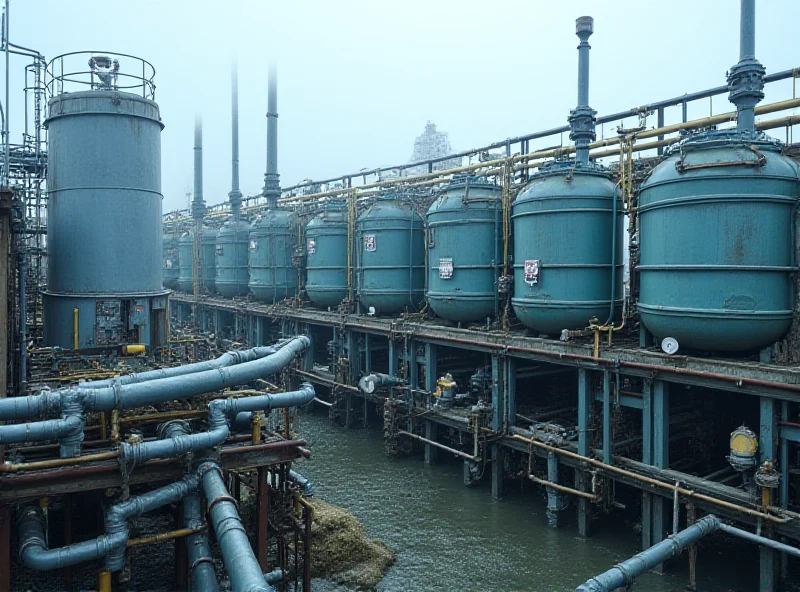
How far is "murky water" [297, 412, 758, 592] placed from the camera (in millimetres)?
13375

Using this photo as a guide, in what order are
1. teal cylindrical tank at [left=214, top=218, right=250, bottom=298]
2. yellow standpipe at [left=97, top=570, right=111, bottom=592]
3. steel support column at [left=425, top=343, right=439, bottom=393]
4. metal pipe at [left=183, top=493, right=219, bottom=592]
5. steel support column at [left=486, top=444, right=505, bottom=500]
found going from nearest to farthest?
yellow standpipe at [left=97, top=570, right=111, bottom=592] → metal pipe at [left=183, top=493, right=219, bottom=592] → steel support column at [left=486, top=444, right=505, bottom=500] → steel support column at [left=425, top=343, right=439, bottom=393] → teal cylindrical tank at [left=214, top=218, right=250, bottom=298]

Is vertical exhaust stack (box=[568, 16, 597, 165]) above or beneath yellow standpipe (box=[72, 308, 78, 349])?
above

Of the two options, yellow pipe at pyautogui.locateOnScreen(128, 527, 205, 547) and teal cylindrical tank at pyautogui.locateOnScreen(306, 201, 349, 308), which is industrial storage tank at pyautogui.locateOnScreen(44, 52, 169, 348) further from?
teal cylindrical tank at pyautogui.locateOnScreen(306, 201, 349, 308)

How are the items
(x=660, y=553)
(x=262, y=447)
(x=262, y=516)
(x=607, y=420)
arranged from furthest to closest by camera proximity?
(x=607, y=420) < (x=660, y=553) < (x=262, y=516) < (x=262, y=447)

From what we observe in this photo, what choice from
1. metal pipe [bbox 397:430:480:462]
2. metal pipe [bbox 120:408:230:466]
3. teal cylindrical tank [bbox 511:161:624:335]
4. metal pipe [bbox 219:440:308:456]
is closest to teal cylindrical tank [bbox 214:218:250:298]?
metal pipe [bbox 397:430:480:462]

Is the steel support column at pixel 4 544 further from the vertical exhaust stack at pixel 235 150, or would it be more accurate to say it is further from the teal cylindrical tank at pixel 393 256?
the vertical exhaust stack at pixel 235 150

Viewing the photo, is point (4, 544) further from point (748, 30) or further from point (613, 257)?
point (748, 30)

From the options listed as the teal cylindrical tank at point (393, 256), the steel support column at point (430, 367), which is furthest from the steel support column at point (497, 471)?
the teal cylindrical tank at point (393, 256)

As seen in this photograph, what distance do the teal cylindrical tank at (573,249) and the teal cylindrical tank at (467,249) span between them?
294cm

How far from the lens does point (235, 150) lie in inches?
1914

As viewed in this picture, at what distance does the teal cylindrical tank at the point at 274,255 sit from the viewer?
33.4 metres

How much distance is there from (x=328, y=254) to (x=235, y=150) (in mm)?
24084

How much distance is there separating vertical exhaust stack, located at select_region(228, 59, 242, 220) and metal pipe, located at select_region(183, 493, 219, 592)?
32852 mm

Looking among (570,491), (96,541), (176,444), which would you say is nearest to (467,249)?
(570,491)
